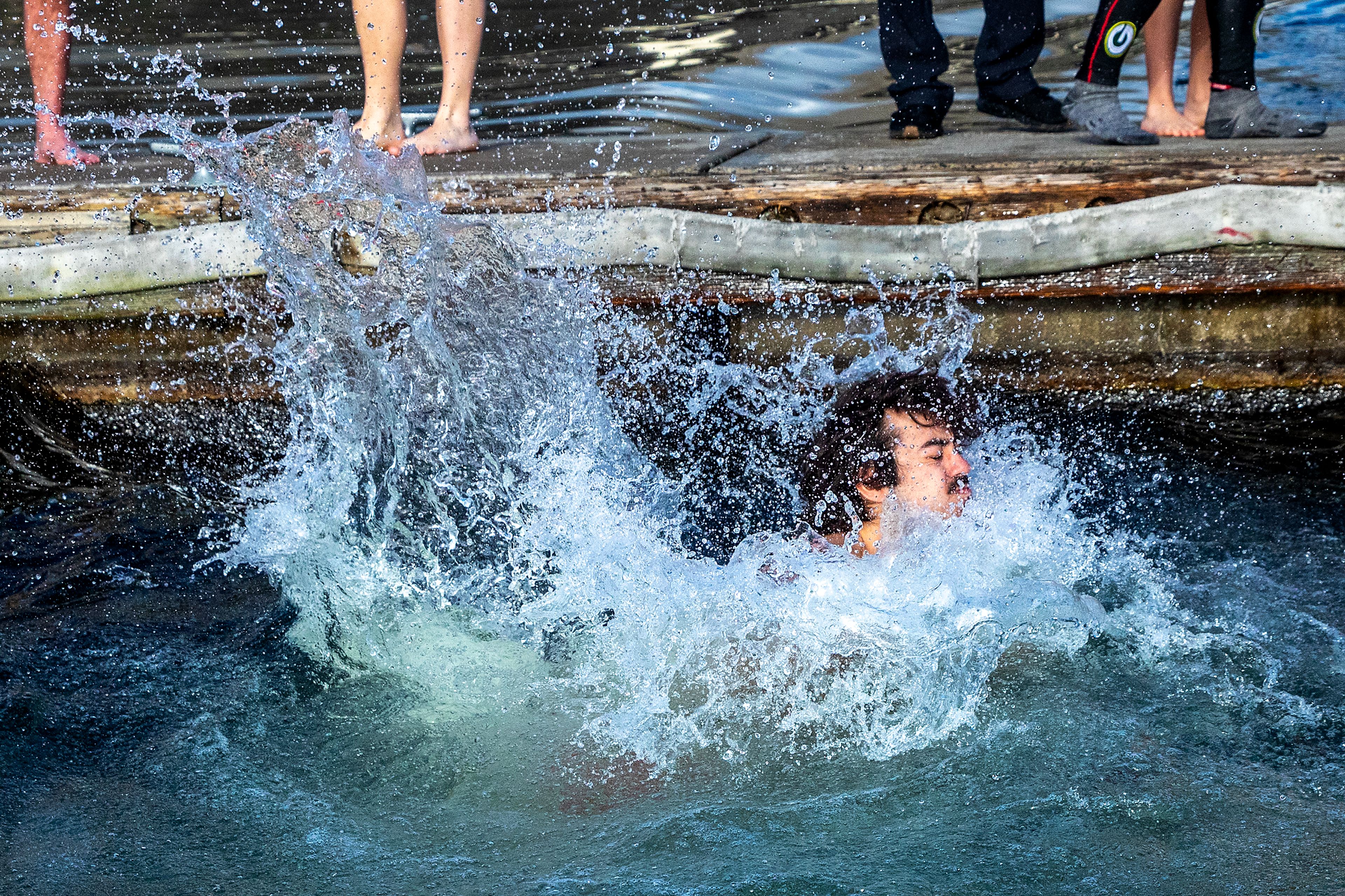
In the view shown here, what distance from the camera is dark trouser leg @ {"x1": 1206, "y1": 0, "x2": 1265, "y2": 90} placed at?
4.29m

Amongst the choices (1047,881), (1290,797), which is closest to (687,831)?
(1047,881)

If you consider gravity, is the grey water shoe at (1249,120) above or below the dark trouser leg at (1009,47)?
below

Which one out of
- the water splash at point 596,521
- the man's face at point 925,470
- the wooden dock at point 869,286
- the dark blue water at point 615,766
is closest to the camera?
the dark blue water at point 615,766

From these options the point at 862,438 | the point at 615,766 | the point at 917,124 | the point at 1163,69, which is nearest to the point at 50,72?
the point at 917,124

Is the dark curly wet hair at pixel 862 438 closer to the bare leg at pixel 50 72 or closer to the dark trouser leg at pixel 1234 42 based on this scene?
the dark trouser leg at pixel 1234 42

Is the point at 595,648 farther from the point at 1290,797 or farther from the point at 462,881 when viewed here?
the point at 1290,797

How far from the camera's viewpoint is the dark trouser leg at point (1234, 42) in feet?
14.1

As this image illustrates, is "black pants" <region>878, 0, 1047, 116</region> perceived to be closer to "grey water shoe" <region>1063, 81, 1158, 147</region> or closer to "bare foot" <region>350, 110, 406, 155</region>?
"grey water shoe" <region>1063, 81, 1158, 147</region>

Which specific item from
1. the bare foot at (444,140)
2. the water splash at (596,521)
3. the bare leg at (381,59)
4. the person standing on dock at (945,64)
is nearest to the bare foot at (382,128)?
the bare leg at (381,59)

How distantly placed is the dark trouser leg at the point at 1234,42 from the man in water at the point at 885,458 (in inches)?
75.8

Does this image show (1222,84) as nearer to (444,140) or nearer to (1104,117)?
(1104,117)

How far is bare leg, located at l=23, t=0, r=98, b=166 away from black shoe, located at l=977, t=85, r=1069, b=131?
3.50 m

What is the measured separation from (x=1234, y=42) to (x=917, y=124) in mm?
1109

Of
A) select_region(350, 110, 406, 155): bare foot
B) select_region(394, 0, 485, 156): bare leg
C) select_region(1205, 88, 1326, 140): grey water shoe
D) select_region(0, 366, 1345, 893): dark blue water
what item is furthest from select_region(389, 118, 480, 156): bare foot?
select_region(1205, 88, 1326, 140): grey water shoe
